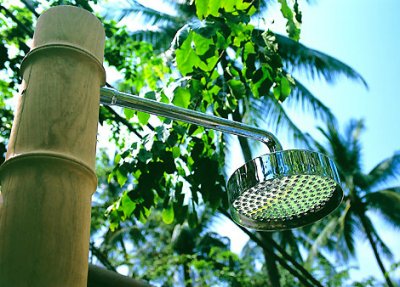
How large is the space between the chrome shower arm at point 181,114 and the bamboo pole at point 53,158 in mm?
111

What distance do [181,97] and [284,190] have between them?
22.0 inches

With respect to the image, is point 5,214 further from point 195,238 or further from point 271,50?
point 195,238

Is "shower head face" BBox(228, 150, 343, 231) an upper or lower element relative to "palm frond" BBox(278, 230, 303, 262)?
lower

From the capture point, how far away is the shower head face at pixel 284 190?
100 centimetres

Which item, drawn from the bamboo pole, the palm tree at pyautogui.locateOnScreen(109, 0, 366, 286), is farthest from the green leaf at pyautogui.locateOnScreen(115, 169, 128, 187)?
the palm tree at pyautogui.locateOnScreen(109, 0, 366, 286)

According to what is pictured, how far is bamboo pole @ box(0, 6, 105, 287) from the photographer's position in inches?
22.1

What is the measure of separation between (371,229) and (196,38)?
53.2 ft

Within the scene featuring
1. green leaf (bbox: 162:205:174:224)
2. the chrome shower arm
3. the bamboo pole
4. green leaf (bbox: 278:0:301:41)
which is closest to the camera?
the bamboo pole

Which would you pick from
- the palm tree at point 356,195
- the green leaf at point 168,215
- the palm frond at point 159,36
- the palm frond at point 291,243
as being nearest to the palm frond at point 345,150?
the palm tree at point 356,195

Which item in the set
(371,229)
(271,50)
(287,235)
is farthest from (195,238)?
(271,50)

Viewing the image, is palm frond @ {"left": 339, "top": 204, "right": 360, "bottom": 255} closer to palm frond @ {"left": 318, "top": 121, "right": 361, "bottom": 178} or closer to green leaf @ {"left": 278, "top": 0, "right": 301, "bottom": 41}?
palm frond @ {"left": 318, "top": 121, "right": 361, "bottom": 178}

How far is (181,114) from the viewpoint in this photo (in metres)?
0.95

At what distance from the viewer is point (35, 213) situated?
579 mm

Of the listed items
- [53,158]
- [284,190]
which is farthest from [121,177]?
[53,158]
